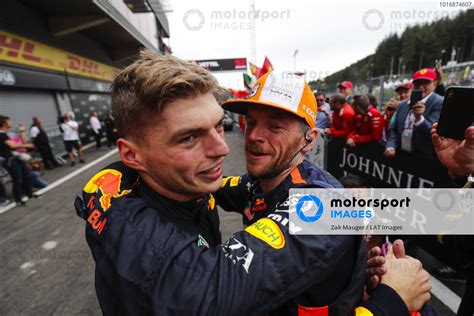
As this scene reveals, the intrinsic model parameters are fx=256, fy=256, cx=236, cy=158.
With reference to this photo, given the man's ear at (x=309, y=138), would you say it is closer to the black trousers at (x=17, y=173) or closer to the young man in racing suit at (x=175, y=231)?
the young man in racing suit at (x=175, y=231)

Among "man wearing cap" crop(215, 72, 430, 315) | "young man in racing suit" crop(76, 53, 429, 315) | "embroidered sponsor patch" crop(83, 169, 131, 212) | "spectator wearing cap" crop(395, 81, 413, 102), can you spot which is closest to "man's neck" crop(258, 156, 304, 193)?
"man wearing cap" crop(215, 72, 430, 315)

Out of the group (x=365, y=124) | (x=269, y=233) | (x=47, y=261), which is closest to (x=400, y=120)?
(x=365, y=124)

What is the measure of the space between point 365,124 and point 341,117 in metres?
0.72

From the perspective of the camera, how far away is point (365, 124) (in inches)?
173

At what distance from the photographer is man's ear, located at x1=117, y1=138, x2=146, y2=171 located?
1.10 metres

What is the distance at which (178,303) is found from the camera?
29.4 inches

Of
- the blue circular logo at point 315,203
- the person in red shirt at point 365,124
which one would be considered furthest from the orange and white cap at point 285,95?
the person in red shirt at point 365,124

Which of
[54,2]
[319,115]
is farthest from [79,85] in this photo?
[319,115]

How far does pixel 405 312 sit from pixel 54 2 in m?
13.7

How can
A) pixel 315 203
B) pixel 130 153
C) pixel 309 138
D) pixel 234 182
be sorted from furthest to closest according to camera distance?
pixel 234 182, pixel 309 138, pixel 130 153, pixel 315 203

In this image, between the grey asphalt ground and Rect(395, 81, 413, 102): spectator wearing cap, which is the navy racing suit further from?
Rect(395, 81, 413, 102): spectator wearing cap

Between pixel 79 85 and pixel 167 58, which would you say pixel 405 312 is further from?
pixel 79 85

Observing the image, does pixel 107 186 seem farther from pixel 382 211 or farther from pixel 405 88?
pixel 405 88

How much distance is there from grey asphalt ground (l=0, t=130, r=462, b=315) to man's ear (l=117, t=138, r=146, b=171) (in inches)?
90.9
